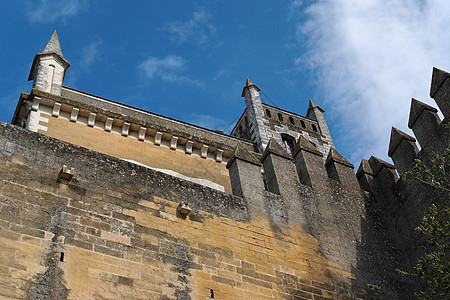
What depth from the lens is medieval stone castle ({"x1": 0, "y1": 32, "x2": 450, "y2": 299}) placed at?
300 inches

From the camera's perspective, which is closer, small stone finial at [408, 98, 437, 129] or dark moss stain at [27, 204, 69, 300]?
dark moss stain at [27, 204, 69, 300]

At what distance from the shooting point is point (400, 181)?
12.0 meters

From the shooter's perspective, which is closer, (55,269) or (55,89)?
(55,269)

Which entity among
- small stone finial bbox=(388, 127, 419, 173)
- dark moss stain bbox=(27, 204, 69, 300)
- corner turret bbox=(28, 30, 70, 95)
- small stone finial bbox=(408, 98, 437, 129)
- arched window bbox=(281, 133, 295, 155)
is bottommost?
dark moss stain bbox=(27, 204, 69, 300)

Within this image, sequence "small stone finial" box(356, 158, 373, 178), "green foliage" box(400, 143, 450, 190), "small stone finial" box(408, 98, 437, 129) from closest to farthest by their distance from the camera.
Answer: "green foliage" box(400, 143, 450, 190)
"small stone finial" box(408, 98, 437, 129)
"small stone finial" box(356, 158, 373, 178)

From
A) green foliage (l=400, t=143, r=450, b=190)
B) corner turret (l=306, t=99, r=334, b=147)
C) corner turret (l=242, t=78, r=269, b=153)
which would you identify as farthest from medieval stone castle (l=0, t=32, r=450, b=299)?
corner turret (l=306, t=99, r=334, b=147)

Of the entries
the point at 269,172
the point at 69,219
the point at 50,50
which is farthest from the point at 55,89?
the point at 69,219

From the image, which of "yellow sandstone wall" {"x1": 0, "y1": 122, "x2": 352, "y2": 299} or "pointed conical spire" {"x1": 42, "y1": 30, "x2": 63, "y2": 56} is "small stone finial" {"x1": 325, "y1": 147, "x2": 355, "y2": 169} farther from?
"pointed conical spire" {"x1": 42, "y1": 30, "x2": 63, "y2": 56}

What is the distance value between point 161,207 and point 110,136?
19.4ft

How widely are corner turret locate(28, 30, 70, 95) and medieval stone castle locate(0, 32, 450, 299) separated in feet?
3.31

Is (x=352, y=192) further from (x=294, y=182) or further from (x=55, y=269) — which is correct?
(x=55, y=269)

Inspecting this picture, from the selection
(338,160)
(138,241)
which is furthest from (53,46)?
(138,241)

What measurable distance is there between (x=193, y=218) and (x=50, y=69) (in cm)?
835

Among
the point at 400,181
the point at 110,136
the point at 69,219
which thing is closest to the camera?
the point at 69,219
